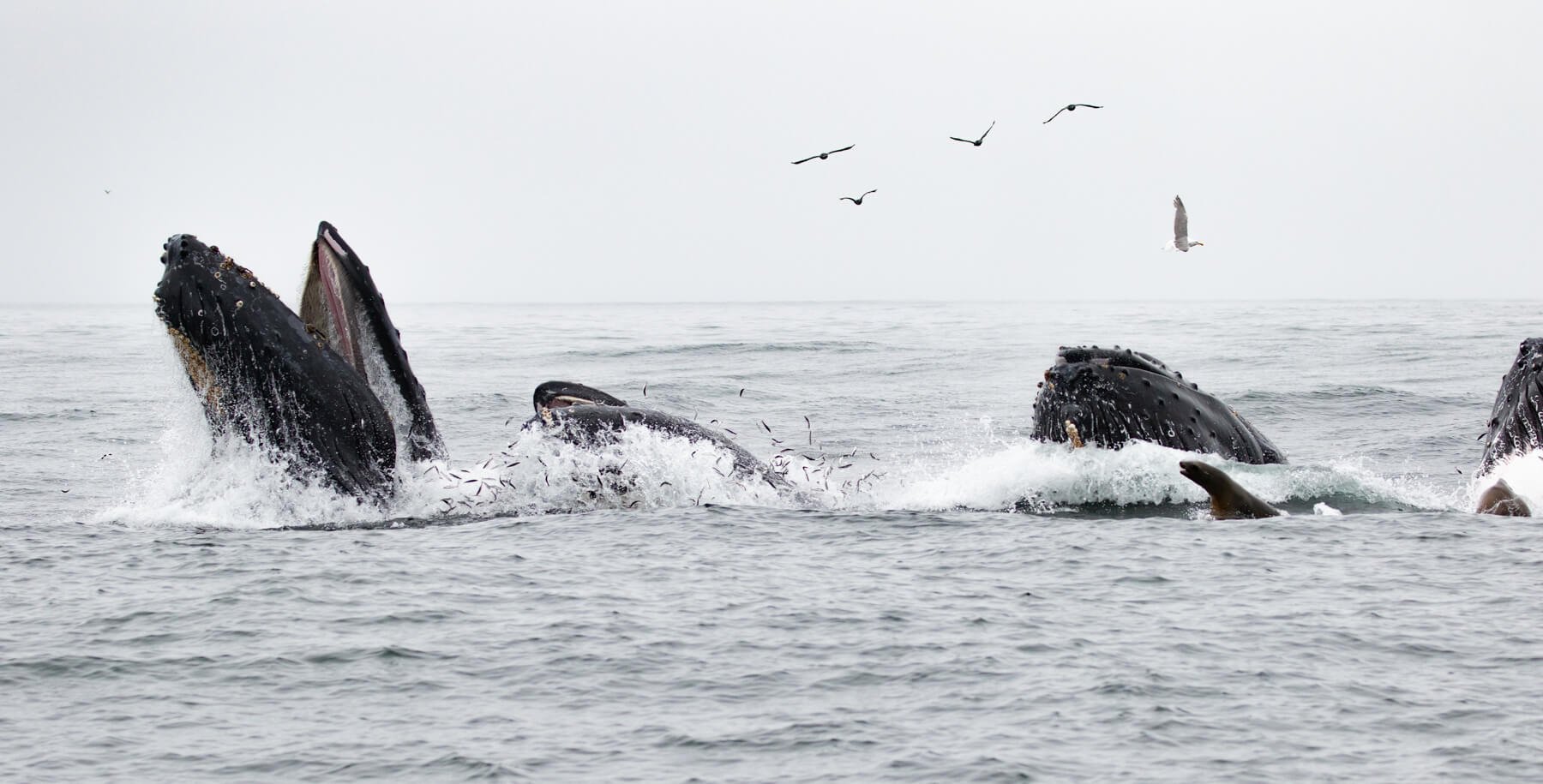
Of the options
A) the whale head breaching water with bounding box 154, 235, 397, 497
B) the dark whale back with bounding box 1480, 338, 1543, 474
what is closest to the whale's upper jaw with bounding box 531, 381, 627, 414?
the whale head breaching water with bounding box 154, 235, 397, 497

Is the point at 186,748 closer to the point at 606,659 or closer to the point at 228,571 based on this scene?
the point at 606,659

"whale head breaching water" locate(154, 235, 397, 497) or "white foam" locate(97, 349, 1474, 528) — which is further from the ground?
"whale head breaching water" locate(154, 235, 397, 497)

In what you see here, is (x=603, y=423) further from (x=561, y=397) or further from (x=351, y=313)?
(x=351, y=313)

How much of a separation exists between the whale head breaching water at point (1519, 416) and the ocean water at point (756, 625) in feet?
2.11

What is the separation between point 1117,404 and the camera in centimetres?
1059

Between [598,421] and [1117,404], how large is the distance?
3.41 metres

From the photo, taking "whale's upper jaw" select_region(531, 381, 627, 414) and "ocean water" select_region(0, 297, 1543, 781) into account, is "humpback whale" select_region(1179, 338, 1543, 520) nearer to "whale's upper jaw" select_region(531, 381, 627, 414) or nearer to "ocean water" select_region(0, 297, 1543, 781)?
"ocean water" select_region(0, 297, 1543, 781)

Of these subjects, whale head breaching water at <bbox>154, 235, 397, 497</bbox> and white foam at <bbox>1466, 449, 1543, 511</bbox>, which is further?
white foam at <bbox>1466, 449, 1543, 511</bbox>

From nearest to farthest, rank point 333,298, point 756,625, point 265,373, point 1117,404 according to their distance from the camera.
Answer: point 756,625 < point 265,373 < point 333,298 < point 1117,404

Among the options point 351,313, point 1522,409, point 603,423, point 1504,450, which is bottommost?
point 1504,450

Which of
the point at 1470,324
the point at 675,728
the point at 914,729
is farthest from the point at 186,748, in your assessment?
the point at 1470,324

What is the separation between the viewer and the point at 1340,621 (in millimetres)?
7703

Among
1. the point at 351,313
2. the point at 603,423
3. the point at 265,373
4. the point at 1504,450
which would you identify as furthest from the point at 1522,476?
the point at 265,373

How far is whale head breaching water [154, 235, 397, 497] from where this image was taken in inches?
383
